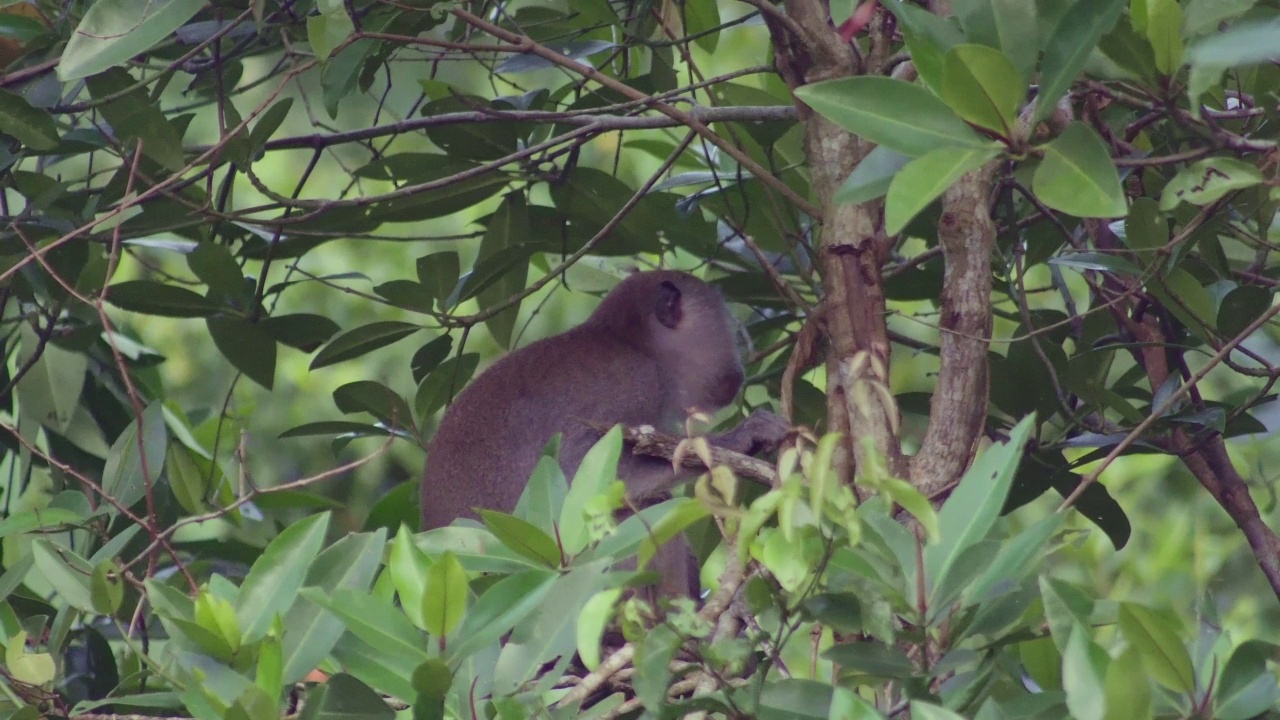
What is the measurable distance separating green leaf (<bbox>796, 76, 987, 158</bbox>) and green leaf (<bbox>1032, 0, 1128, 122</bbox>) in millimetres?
95

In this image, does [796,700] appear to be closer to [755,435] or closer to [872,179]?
[872,179]

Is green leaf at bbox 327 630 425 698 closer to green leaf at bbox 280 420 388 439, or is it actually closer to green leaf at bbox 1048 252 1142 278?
green leaf at bbox 1048 252 1142 278

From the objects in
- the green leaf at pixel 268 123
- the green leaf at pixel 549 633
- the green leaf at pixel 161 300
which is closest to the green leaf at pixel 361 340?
the green leaf at pixel 161 300

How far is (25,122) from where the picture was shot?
2.69 metres

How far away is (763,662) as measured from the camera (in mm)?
1551

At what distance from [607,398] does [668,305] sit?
1.31 feet

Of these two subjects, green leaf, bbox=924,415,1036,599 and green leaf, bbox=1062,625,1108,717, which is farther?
green leaf, bbox=924,415,1036,599

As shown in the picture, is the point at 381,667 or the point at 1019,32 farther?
the point at 1019,32

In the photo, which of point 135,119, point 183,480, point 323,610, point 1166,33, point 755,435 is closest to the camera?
point 323,610

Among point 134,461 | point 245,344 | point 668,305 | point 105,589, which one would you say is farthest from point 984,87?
point 668,305

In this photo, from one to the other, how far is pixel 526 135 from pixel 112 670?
5.06 ft

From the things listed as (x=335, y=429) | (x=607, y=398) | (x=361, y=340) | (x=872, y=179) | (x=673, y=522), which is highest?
(x=872, y=179)

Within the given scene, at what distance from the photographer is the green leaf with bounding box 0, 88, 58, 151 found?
8.78 ft

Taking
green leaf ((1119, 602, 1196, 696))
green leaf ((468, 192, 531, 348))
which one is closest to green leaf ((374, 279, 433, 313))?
green leaf ((468, 192, 531, 348))
